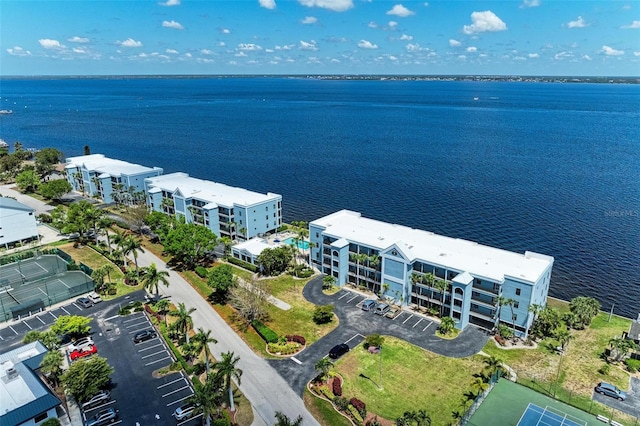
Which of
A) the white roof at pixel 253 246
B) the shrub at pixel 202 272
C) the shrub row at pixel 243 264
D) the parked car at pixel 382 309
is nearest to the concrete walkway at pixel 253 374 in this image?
the shrub at pixel 202 272

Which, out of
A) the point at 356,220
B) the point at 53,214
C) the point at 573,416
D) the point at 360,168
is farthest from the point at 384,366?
the point at 360,168

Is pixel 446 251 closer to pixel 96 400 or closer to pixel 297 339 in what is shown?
pixel 297 339

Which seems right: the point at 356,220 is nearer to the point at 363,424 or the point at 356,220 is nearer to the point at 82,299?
the point at 363,424

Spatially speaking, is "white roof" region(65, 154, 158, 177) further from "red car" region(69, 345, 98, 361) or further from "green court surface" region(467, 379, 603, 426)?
"green court surface" region(467, 379, 603, 426)

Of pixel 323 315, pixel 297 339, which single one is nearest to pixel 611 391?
pixel 323 315

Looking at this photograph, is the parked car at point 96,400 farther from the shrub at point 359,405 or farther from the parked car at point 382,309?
the parked car at point 382,309

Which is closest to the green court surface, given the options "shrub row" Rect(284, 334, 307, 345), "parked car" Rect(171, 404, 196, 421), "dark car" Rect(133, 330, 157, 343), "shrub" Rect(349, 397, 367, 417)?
"shrub" Rect(349, 397, 367, 417)
